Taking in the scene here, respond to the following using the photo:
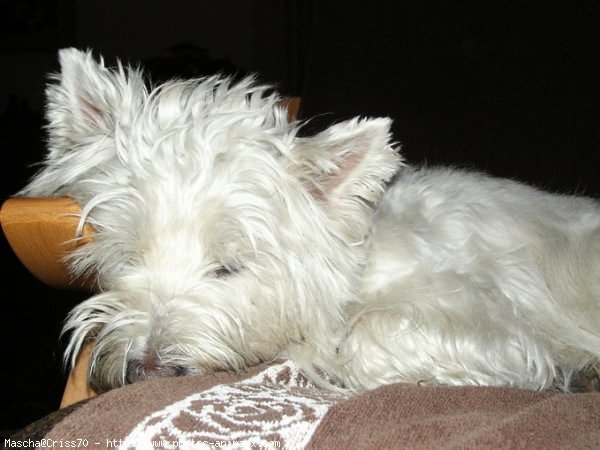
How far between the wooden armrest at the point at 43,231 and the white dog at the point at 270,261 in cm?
5

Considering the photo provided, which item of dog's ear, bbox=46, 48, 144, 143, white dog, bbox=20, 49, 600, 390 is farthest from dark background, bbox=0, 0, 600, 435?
dog's ear, bbox=46, 48, 144, 143

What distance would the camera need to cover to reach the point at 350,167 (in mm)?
1784

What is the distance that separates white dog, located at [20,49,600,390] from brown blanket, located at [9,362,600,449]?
0.89 feet

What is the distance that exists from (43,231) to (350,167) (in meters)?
0.85

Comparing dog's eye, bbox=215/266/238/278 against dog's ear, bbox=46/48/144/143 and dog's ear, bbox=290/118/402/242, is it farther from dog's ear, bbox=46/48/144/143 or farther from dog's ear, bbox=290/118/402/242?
dog's ear, bbox=46/48/144/143

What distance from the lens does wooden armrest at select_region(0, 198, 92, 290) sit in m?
1.62

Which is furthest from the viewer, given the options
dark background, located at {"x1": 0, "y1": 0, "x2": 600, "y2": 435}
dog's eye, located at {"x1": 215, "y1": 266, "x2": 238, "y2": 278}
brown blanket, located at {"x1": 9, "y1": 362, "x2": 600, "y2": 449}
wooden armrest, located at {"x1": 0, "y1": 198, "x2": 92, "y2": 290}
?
dark background, located at {"x1": 0, "y1": 0, "x2": 600, "y2": 435}

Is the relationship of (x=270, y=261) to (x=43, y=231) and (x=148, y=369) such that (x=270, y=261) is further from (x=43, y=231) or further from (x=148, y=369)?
(x=43, y=231)

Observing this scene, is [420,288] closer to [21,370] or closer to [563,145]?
[563,145]

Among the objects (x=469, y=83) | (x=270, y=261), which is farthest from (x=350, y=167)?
(x=469, y=83)

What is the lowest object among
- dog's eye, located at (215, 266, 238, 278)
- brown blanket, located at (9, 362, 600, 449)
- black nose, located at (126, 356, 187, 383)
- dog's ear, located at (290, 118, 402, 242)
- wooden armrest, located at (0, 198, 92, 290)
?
black nose, located at (126, 356, 187, 383)

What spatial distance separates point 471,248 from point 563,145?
95 centimetres

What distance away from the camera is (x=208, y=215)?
5.39ft

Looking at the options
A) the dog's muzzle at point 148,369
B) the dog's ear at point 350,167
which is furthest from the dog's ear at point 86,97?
the dog's muzzle at point 148,369
